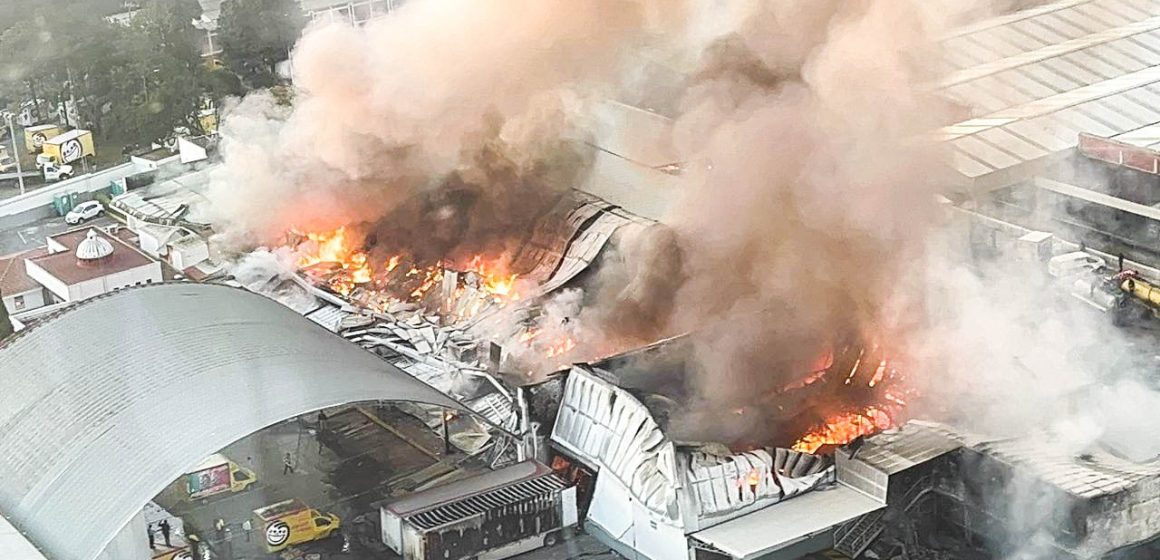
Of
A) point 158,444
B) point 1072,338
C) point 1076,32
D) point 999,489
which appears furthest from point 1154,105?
point 158,444

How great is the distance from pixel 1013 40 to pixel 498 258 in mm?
4277

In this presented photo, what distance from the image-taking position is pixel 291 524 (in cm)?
754

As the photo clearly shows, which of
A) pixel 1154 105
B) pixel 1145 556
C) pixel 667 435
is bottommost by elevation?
pixel 1145 556


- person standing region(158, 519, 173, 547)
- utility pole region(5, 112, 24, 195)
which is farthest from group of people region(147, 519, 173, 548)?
utility pole region(5, 112, 24, 195)

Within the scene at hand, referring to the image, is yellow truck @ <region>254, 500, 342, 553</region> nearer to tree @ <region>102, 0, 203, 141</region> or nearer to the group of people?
the group of people

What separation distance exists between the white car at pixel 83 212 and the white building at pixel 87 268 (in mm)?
512

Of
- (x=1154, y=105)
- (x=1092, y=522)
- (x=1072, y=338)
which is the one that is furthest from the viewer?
(x=1154, y=105)

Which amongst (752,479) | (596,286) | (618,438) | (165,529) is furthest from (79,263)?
(752,479)

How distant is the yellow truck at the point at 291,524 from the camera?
24.5ft

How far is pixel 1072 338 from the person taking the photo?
8.19 metres

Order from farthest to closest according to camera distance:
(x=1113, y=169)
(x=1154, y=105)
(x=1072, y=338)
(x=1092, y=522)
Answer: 1. (x=1154, y=105)
2. (x=1113, y=169)
3. (x=1072, y=338)
4. (x=1092, y=522)

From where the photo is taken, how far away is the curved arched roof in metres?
6.82

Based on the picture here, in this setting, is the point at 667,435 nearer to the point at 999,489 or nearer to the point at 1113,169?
the point at 999,489

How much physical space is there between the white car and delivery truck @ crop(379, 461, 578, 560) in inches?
194
